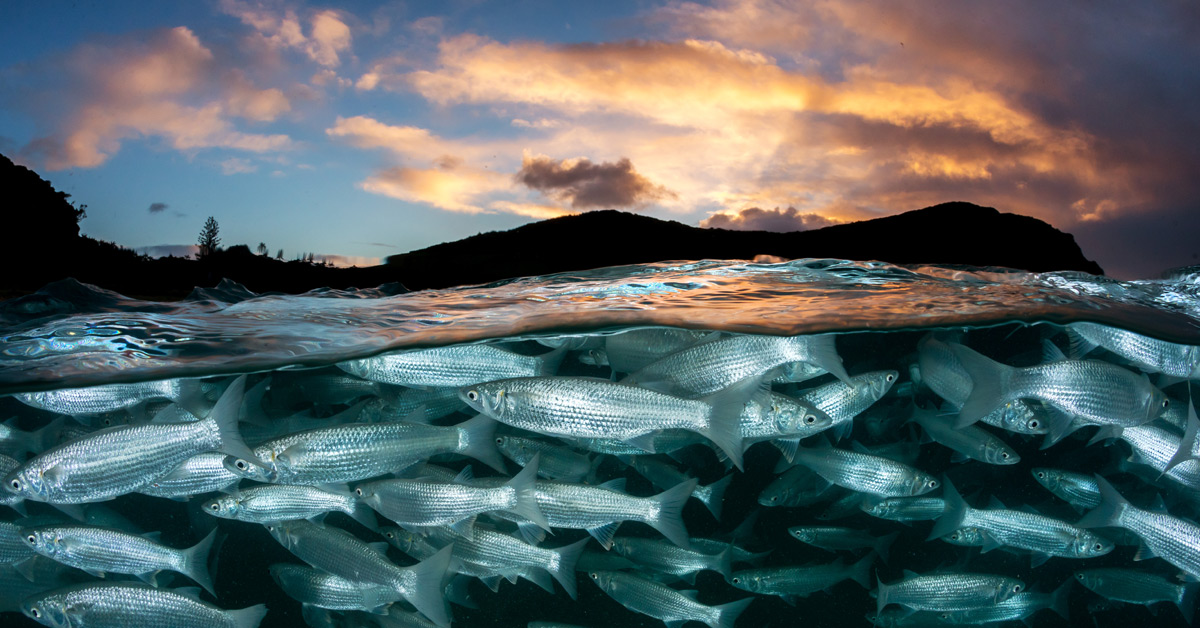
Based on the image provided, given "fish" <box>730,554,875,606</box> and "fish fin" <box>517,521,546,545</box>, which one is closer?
"fish fin" <box>517,521,546,545</box>

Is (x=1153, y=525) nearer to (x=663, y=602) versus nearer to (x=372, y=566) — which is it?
(x=663, y=602)

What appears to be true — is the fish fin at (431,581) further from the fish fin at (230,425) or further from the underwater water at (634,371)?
the fish fin at (230,425)

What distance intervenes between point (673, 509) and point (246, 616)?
3.70 m

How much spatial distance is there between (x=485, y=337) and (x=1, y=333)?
6.39 m

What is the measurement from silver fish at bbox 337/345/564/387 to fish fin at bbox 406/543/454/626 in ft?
5.42

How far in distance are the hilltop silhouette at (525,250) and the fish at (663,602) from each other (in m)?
7.59

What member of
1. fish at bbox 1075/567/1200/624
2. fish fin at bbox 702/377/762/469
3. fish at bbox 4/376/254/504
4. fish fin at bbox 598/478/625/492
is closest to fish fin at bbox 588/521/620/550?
fish fin at bbox 598/478/625/492

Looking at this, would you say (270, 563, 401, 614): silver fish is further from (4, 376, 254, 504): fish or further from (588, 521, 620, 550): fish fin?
(588, 521, 620, 550): fish fin

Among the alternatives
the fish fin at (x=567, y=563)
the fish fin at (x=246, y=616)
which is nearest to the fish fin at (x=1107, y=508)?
the fish fin at (x=567, y=563)

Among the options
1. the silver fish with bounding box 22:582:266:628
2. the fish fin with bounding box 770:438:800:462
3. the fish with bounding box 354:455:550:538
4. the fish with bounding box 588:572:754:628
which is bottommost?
the fish with bounding box 588:572:754:628

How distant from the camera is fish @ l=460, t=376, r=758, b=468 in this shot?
439 centimetres

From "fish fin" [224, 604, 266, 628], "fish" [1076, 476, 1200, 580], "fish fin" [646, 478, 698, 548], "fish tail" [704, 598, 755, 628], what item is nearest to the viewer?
"fish fin" [646, 478, 698, 548]

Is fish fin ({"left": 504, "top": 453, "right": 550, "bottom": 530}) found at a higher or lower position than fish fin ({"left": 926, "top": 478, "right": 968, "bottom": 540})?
higher

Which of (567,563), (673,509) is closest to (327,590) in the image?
(567,563)
